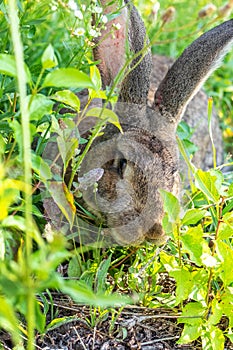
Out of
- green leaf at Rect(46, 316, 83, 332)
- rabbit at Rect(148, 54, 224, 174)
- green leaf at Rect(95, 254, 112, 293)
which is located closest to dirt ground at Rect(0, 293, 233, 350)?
green leaf at Rect(46, 316, 83, 332)

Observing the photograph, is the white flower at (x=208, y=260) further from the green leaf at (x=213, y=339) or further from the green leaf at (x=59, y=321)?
the green leaf at (x=59, y=321)

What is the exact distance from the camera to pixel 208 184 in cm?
270

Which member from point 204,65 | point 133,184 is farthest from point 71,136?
point 204,65

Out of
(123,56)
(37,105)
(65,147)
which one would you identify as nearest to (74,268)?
(65,147)

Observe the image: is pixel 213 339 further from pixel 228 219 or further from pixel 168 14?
pixel 168 14

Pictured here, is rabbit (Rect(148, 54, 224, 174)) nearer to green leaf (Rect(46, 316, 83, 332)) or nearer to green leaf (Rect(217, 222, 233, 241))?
green leaf (Rect(217, 222, 233, 241))

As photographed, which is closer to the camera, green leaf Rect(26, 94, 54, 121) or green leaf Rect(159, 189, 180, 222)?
green leaf Rect(26, 94, 54, 121)

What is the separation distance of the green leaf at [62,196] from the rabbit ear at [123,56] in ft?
3.36

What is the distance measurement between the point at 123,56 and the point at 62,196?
1.37 m

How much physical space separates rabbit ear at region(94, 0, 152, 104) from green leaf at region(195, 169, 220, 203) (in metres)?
0.78

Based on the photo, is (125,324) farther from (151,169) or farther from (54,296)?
(151,169)

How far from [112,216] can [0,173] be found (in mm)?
1596

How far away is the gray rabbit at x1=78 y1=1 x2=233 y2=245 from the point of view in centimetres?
297

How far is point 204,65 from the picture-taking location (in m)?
3.44
